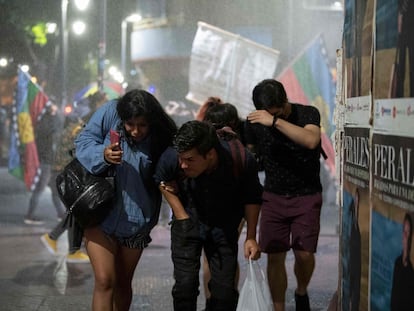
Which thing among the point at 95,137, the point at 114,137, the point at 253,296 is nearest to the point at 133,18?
the point at 95,137

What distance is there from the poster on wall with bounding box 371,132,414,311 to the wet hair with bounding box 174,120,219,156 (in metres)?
1.15

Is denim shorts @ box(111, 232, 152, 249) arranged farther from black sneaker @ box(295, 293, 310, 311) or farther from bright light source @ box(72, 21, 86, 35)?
bright light source @ box(72, 21, 86, 35)

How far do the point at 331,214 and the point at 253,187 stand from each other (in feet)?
20.7

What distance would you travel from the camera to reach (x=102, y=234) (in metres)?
4.83

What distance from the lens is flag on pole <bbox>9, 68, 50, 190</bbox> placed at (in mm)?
10547

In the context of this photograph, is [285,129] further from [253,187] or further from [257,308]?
[257,308]

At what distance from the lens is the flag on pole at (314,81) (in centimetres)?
1034

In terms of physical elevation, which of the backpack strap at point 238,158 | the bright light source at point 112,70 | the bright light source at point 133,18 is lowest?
the backpack strap at point 238,158

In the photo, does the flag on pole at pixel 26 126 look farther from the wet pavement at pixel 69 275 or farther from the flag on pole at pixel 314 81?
the flag on pole at pixel 314 81

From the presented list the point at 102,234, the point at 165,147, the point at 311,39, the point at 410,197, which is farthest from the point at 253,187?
the point at 311,39

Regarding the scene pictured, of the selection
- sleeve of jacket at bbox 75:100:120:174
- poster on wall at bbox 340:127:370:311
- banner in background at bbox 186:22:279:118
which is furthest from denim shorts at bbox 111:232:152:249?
banner in background at bbox 186:22:279:118

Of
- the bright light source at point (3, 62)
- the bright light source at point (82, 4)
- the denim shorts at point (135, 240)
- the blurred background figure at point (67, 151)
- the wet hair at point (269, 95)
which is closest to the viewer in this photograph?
the denim shorts at point (135, 240)

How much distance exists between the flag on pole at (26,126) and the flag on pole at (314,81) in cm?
293

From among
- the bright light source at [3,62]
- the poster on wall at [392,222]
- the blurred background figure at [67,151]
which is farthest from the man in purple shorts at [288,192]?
the bright light source at [3,62]
